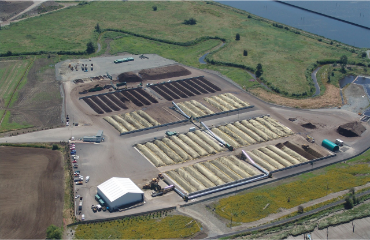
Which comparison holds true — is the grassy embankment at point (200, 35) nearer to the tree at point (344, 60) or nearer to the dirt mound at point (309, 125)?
the tree at point (344, 60)

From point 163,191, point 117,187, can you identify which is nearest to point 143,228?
point 117,187

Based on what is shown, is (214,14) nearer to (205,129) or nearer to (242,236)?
(205,129)

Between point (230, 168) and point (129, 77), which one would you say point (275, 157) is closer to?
point (230, 168)

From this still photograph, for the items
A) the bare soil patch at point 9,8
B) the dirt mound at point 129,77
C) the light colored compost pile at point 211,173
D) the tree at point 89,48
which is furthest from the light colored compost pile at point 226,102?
the bare soil patch at point 9,8

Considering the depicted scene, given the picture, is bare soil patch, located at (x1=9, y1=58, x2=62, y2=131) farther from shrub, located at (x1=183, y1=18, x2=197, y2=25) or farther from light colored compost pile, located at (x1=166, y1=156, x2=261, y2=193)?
shrub, located at (x1=183, y1=18, x2=197, y2=25)

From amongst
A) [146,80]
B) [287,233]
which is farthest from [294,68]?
[287,233]
